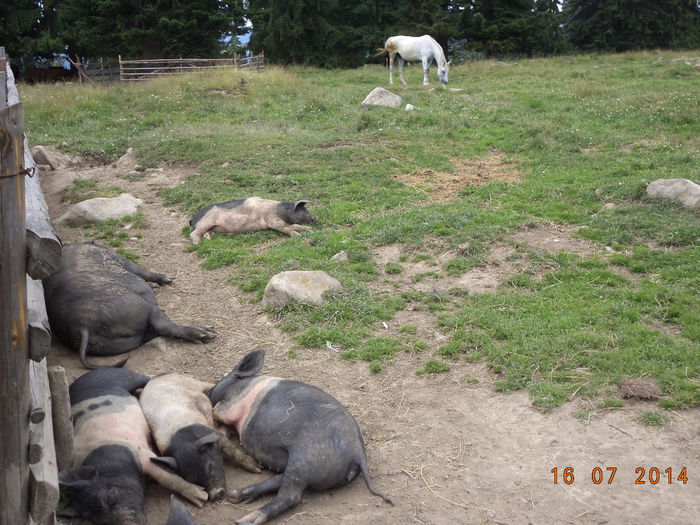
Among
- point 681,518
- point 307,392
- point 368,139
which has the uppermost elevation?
point 368,139

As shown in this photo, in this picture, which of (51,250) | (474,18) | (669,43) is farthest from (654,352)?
(669,43)

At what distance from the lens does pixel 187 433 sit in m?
4.23

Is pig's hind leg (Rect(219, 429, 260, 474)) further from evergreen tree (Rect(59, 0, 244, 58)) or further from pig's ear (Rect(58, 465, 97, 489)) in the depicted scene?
evergreen tree (Rect(59, 0, 244, 58))

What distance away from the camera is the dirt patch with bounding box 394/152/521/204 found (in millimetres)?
9919

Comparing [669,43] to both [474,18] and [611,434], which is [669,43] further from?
[611,434]

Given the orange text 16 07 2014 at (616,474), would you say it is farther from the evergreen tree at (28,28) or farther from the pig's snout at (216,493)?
the evergreen tree at (28,28)

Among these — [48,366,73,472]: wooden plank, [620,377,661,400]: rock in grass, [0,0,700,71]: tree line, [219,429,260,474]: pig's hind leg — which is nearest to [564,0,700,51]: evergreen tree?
[0,0,700,71]: tree line

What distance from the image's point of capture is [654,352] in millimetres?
5297

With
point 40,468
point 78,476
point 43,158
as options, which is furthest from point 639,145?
point 40,468

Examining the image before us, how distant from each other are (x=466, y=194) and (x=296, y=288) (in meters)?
4.11

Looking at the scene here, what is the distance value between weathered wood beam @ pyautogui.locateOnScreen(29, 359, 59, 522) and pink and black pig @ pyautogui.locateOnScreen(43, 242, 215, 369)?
200 cm

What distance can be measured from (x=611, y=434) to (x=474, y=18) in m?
25.2

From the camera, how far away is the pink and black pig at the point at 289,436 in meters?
4.00

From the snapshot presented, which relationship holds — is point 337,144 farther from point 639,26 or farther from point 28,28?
point 639,26
